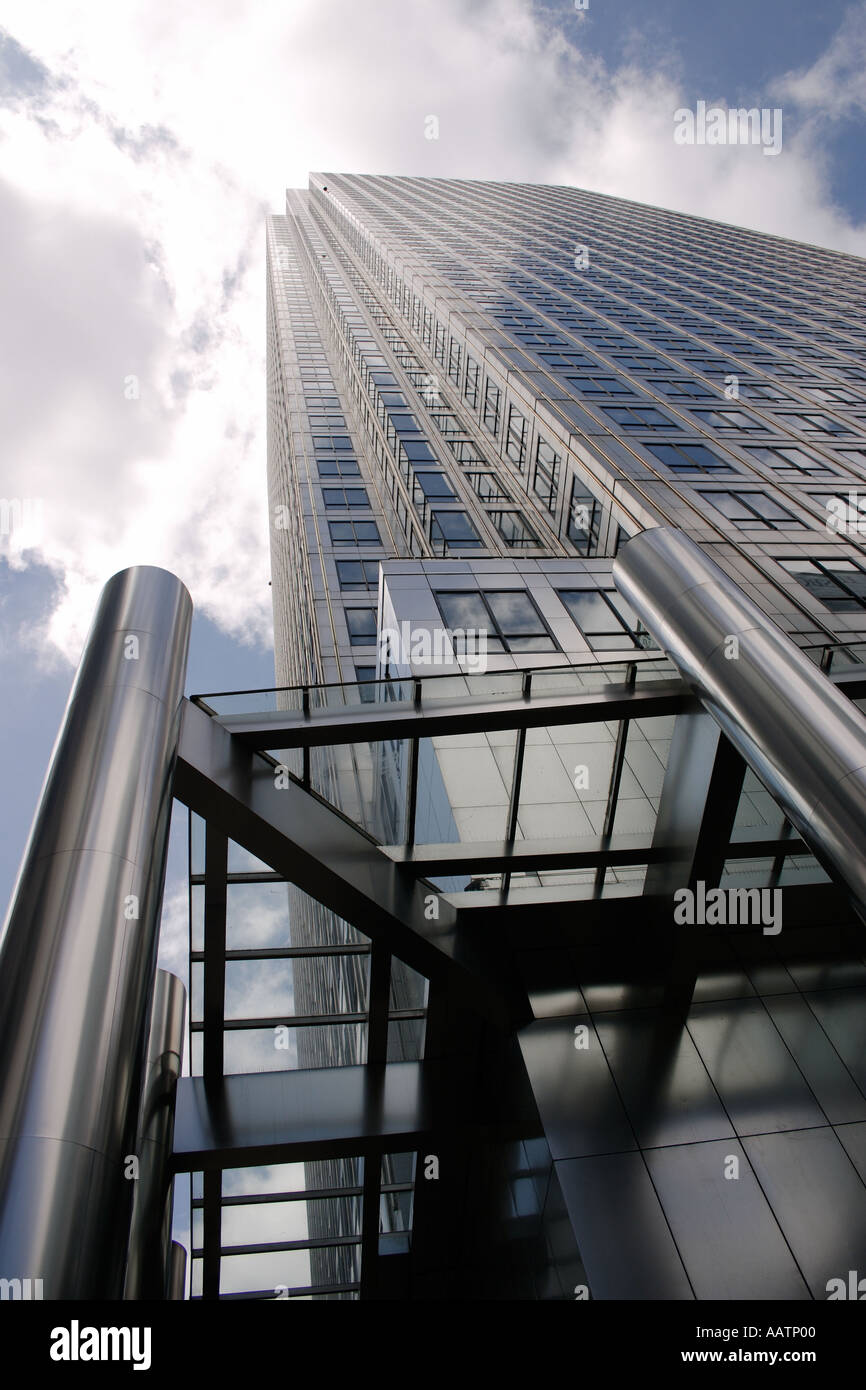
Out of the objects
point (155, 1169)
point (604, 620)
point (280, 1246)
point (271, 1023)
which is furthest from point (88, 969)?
point (604, 620)

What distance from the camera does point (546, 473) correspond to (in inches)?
1726

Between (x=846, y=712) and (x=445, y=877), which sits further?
(x=445, y=877)

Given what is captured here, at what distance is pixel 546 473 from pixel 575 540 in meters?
5.19

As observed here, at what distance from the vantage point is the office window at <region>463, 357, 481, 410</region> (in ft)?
184

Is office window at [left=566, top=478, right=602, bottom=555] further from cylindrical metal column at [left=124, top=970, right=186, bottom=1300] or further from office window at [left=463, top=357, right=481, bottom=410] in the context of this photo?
cylindrical metal column at [left=124, top=970, right=186, bottom=1300]

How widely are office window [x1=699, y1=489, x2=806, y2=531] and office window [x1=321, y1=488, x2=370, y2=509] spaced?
24025 millimetres

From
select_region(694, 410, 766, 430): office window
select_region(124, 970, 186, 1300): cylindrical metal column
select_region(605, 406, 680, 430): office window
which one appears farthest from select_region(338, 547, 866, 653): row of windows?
select_region(694, 410, 766, 430): office window

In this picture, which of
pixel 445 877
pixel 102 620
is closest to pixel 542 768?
pixel 445 877

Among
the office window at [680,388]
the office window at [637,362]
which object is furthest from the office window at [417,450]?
the office window at [680,388]
